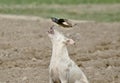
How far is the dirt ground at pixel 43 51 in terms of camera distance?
1320 centimetres

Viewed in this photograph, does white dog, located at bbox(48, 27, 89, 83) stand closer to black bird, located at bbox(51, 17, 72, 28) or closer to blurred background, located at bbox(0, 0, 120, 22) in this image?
black bird, located at bbox(51, 17, 72, 28)

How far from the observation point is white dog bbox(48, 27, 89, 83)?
37.0ft

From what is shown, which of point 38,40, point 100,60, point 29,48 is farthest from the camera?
point 38,40

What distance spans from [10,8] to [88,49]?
1113 cm

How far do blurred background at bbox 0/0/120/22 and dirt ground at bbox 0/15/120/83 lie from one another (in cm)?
332

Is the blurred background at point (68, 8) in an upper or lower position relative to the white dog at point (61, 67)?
lower

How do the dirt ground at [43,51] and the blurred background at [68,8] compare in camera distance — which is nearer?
the dirt ground at [43,51]

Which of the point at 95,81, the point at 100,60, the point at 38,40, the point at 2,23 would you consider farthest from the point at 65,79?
the point at 2,23

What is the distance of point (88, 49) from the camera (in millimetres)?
16797

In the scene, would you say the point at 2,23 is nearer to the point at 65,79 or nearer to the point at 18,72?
the point at 18,72

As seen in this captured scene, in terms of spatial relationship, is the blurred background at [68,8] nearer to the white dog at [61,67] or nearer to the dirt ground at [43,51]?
the dirt ground at [43,51]

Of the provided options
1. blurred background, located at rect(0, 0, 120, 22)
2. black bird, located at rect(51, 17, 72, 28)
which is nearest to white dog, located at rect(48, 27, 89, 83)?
black bird, located at rect(51, 17, 72, 28)

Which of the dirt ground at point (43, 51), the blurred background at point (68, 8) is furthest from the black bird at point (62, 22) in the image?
the blurred background at point (68, 8)

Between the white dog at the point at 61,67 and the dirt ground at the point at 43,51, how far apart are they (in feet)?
1.75
